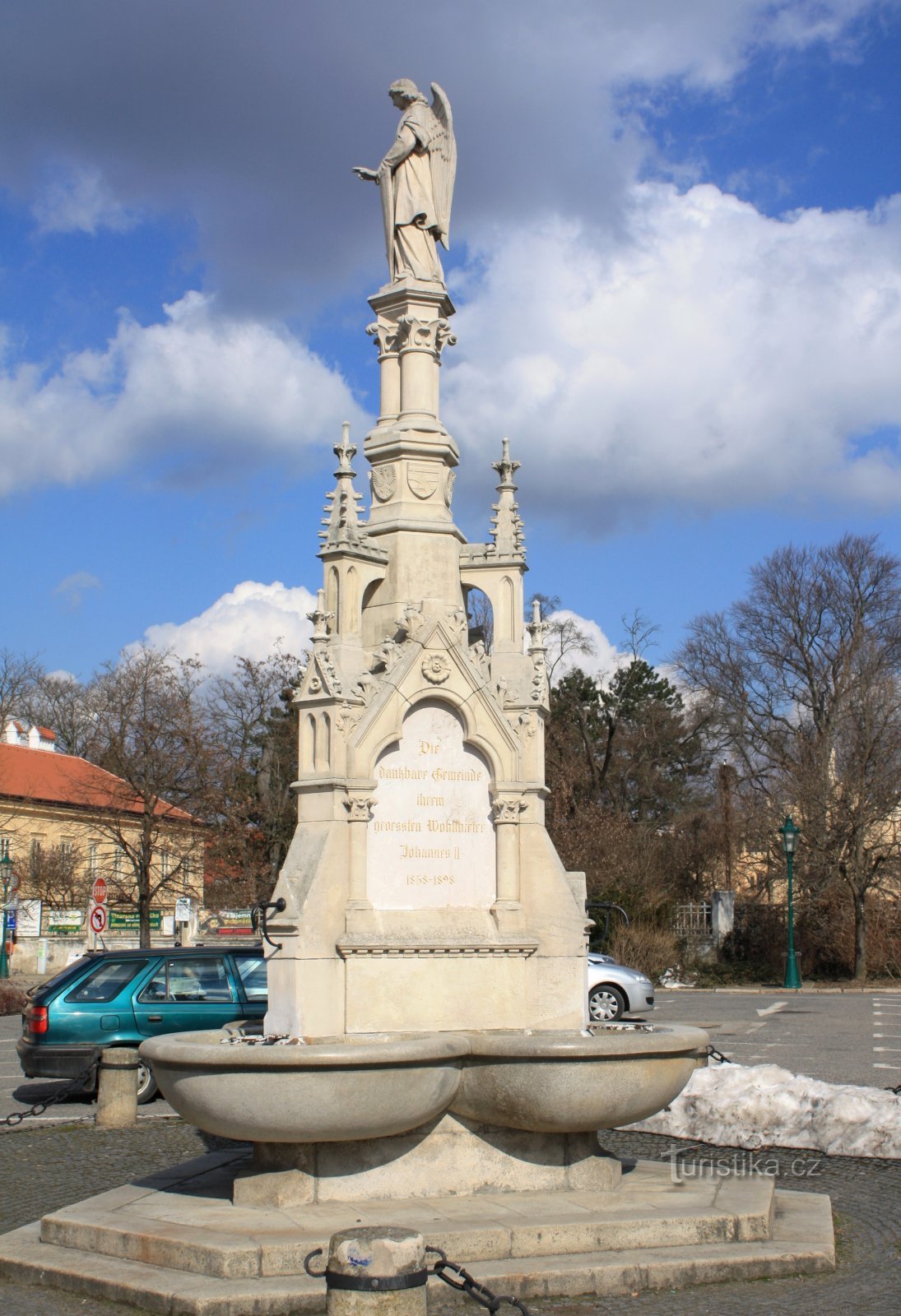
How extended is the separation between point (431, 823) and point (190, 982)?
6438 millimetres

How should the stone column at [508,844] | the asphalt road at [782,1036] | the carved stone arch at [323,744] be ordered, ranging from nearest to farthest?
the carved stone arch at [323,744]
the stone column at [508,844]
the asphalt road at [782,1036]

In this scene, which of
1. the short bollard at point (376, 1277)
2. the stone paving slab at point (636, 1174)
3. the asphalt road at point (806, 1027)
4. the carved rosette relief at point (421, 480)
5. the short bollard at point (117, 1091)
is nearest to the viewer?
the short bollard at point (376, 1277)

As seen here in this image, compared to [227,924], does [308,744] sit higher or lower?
higher

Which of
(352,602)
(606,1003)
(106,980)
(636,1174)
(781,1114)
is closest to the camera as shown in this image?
(636,1174)

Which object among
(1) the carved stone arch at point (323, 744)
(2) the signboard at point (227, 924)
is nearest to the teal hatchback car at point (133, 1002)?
(1) the carved stone arch at point (323, 744)

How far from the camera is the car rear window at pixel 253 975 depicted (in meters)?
15.1

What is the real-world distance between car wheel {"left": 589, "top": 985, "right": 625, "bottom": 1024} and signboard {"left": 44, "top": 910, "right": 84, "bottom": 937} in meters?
23.6

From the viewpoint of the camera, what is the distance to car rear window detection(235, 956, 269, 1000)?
594 inches

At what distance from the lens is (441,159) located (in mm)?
11188

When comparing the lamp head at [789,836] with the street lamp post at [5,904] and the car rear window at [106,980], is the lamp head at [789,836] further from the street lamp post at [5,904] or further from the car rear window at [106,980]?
the car rear window at [106,980]

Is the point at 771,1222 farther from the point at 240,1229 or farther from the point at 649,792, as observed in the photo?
the point at 649,792

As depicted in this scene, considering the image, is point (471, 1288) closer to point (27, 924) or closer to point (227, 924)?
point (27, 924)

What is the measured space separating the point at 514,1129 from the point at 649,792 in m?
43.6

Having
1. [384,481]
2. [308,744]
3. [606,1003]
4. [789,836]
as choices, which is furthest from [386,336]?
[789,836]
